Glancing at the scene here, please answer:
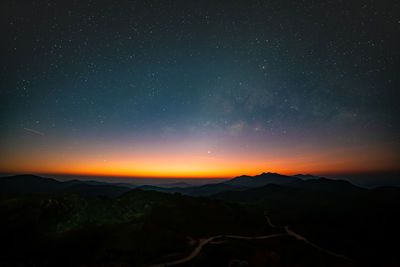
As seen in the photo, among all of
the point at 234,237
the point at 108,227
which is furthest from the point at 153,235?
the point at 234,237

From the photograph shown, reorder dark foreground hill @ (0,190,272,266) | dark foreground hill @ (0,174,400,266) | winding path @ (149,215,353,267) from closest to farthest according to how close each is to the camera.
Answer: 1. winding path @ (149,215,353,267)
2. dark foreground hill @ (0,174,400,266)
3. dark foreground hill @ (0,190,272,266)

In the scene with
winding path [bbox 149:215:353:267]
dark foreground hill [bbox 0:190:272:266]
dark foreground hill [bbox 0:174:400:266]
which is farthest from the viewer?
dark foreground hill [bbox 0:190:272:266]

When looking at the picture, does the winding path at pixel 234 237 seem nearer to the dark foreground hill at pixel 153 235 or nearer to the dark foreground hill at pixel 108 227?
the dark foreground hill at pixel 153 235

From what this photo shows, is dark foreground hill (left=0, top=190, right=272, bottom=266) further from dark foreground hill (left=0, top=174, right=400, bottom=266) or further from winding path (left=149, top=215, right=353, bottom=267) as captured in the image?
winding path (left=149, top=215, right=353, bottom=267)

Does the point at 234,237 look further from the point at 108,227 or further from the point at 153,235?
the point at 108,227

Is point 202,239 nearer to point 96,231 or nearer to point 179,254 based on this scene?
point 179,254

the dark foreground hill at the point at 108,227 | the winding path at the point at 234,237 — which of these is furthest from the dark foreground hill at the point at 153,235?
the winding path at the point at 234,237

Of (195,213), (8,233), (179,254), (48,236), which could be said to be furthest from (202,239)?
(8,233)

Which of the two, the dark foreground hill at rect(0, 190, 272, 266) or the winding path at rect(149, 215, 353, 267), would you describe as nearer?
the winding path at rect(149, 215, 353, 267)

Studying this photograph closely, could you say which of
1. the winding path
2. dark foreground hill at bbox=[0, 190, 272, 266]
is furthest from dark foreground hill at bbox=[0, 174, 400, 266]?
the winding path

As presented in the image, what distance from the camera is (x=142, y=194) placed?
448ft

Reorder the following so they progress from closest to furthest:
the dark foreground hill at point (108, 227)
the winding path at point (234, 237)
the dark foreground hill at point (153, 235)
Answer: the winding path at point (234, 237), the dark foreground hill at point (153, 235), the dark foreground hill at point (108, 227)

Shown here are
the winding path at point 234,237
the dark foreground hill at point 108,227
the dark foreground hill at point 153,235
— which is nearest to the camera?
the winding path at point 234,237

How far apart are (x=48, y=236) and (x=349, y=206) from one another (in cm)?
24721
